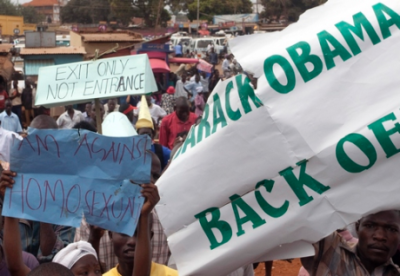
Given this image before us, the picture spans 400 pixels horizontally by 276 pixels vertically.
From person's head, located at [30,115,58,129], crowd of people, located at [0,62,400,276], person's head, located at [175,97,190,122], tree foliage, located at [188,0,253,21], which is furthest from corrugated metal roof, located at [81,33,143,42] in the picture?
tree foliage, located at [188,0,253,21]

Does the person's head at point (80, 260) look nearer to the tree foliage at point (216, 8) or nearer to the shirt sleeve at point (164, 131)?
the shirt sleeve at point (164, 131)

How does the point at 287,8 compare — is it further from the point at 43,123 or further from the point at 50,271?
the point at 50,271

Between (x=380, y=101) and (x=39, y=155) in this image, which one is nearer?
(x=380, y=101)

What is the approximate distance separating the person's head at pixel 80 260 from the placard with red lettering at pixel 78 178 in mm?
315

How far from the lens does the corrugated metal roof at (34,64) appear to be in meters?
23.0

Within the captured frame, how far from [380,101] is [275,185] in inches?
21.5

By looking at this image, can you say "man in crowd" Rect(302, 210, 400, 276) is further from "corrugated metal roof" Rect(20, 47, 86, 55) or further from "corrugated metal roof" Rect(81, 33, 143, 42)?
"corrugated metal roof" Rect(81, 33, 143, 42)

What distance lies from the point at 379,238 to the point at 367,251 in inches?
3.1

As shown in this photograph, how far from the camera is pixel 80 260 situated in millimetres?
3250

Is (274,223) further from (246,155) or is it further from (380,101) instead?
(380,101)

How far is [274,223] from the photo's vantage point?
2.90 m

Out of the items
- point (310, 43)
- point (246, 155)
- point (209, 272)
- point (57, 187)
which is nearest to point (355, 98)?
point (310, 43)

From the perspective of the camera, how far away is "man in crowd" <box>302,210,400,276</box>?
3135 millimetres

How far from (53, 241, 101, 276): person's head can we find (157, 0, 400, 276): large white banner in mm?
474
